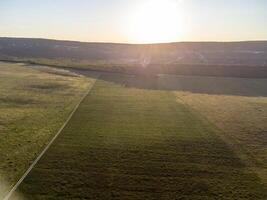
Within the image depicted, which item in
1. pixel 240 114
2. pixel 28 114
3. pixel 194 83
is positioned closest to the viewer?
pixel 28 114

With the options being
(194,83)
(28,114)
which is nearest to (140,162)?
(28,114)

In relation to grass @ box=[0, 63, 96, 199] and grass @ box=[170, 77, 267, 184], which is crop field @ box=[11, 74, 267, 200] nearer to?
grass @ box=[170, 77, 267, 184]

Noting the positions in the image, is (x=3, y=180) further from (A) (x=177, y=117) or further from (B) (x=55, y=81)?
(B) (x=55, y=81)

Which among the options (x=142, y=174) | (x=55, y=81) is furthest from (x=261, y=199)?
(x=55, y=81)

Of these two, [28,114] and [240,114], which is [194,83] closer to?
[240,114]

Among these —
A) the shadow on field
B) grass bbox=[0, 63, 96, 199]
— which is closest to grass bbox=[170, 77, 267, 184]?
the shadow on field

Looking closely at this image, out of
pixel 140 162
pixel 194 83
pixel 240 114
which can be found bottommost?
pixel 140 162
